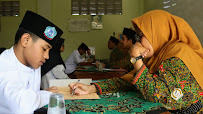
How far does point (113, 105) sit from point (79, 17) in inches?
252

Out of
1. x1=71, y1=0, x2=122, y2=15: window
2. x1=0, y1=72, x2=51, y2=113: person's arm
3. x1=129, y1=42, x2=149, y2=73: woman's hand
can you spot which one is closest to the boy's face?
x1=0, y1=72, x2=51, y2=113: person's arm

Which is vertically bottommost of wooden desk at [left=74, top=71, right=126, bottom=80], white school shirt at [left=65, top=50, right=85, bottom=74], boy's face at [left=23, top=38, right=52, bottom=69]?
white school shirt at [left=65, top=50, right=85, bottom=74]

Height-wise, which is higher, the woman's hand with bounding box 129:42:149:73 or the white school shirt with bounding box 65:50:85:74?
the woman's hand with bounding box 129:42:149:73

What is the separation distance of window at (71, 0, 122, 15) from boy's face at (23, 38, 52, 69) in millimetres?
5994

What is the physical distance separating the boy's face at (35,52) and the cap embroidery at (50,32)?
0.05 m

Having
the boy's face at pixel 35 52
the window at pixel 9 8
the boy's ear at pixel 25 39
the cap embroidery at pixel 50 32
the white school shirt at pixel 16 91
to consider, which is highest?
the window at pixel 9 8

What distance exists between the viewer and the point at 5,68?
1.38 metres

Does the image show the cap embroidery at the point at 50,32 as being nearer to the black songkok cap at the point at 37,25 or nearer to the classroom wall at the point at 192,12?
the black songkok cap at the point at 37,25

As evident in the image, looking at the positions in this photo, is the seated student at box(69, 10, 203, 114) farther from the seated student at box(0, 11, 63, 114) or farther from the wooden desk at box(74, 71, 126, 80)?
the wooden desk at box(74, 71, 126, 80)

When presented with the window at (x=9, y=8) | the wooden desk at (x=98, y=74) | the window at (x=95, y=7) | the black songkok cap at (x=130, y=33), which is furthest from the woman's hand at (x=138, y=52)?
the window at (x=9, y=8)

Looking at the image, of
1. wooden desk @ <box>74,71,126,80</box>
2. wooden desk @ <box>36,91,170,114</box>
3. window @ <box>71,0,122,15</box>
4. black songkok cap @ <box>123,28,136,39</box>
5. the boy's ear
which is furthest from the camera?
window @ <box>71,0,122,15</box>

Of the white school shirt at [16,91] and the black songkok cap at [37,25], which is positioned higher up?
the black songkok cap at [37,25]

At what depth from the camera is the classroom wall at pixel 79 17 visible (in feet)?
24.0

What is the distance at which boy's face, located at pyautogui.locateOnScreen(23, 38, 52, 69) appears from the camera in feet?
4.84
